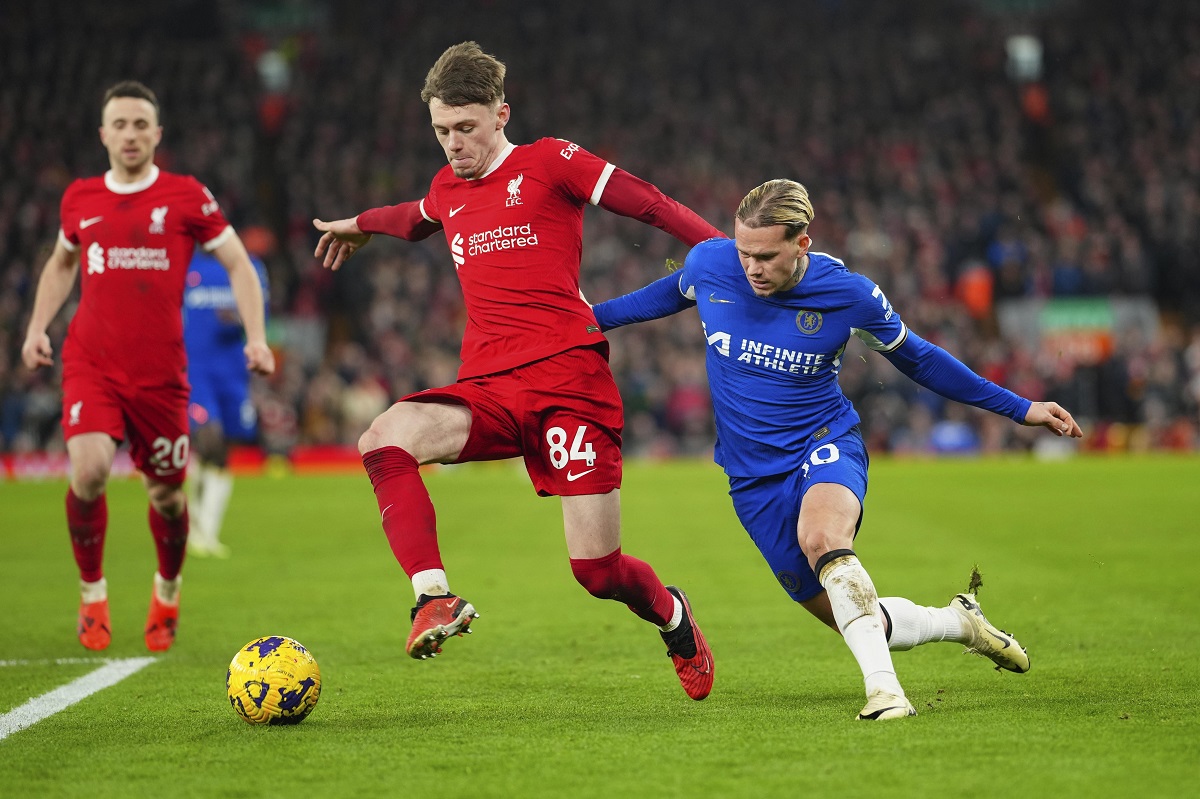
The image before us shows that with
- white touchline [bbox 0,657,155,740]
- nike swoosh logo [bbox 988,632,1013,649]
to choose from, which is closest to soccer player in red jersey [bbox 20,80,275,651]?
white touchline [bbox 0,657,155,740]

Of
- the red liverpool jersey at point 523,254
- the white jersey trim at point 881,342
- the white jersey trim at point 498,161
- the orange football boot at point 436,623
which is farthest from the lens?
the white jersey trim at point 498,161

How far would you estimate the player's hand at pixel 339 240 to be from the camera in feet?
20.1

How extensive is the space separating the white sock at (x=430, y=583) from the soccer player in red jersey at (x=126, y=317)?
2.45 meters

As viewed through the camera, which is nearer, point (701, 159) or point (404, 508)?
point (404, 508)

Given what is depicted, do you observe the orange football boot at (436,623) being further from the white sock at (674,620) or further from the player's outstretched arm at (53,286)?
the player's outstretched arm at (53,286)

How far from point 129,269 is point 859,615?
169 inches

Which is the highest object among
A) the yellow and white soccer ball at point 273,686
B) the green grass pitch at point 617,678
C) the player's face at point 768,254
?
the player's face at point 768,254

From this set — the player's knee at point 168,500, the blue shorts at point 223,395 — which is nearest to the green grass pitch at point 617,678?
the player's knee at point 168,500

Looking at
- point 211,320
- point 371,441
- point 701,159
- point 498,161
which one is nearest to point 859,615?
point 371,441

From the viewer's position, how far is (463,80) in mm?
5359

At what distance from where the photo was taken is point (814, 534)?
5145mm

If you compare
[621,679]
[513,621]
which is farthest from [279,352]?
[621,679]

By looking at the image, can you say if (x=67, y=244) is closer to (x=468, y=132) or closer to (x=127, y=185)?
(x=127, y=185)

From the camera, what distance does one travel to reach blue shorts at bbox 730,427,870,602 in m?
5.39
